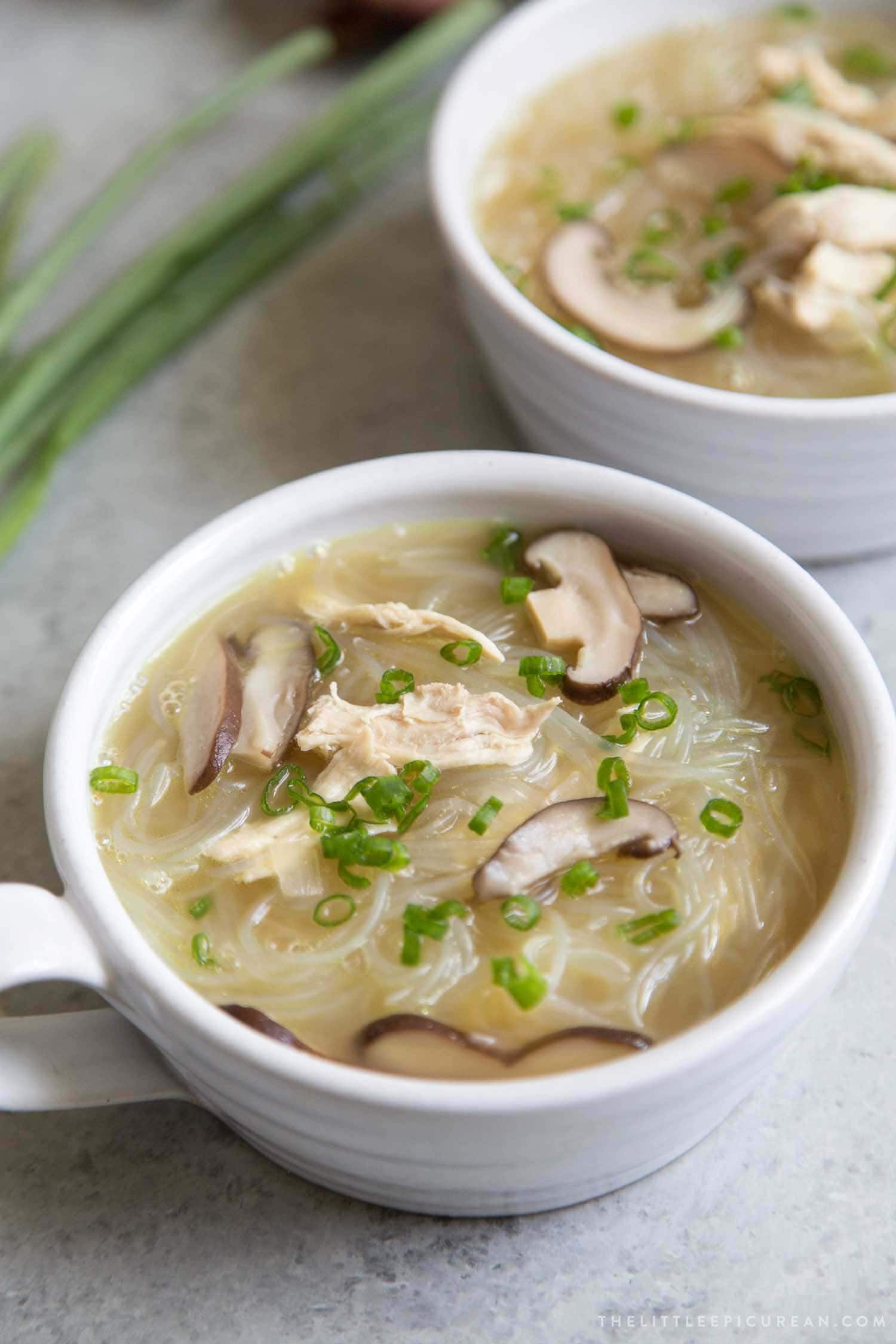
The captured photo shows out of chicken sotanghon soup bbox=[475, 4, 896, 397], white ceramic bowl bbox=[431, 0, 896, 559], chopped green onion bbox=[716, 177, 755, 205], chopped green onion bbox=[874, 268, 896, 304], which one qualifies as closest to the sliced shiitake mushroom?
white ceramic bowl bbox=[431, 0, 896, 559]

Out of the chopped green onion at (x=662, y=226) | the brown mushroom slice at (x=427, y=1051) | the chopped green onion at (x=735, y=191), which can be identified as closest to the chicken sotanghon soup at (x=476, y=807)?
the brown mushroom slice at (x=427, y=1051)

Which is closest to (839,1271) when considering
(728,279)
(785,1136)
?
(785,1136)

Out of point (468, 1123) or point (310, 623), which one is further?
point (310, 623)

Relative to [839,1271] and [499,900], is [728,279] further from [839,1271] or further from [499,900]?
[839,1271]

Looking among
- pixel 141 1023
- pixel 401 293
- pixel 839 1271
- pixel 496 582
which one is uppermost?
pixel 141 1023

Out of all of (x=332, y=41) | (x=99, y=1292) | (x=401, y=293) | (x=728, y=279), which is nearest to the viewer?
(x=99, y=1292)

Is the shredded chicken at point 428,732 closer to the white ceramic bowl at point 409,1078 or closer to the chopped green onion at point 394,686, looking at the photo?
the chopped green onion at point 394,686

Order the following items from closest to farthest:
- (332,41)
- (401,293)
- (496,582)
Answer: (496,582) → (401,293) → (332,41)

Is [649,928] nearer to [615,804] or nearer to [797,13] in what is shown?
[615,804]
